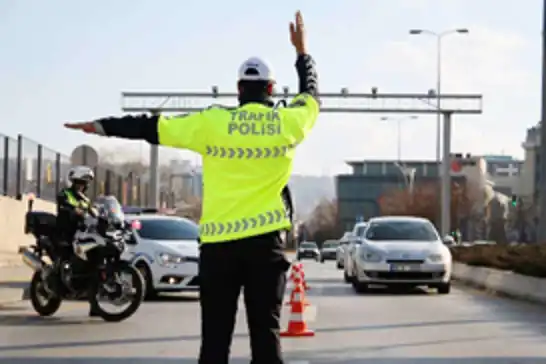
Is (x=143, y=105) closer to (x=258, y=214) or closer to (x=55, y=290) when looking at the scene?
(x=55, y=290)

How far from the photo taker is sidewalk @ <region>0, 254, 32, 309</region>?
60.0 ft

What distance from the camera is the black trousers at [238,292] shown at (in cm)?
570

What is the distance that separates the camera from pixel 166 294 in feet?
71.6

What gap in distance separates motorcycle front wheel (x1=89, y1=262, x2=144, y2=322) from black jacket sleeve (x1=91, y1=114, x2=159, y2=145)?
28.8ft

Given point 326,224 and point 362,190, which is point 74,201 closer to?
point 362,190

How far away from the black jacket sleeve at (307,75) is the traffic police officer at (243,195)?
0.57ft

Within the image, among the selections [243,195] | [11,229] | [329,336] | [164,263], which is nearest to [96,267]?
[329,336]

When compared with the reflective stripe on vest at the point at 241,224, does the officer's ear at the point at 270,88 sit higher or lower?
higher

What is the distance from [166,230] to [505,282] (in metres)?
7.08

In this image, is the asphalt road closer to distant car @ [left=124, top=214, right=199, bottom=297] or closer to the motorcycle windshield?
distant car @ [left=124, top=214, right=199, bottom=297]

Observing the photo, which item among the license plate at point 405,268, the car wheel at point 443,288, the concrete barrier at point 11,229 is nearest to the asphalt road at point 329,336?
the license plate at point 405,268

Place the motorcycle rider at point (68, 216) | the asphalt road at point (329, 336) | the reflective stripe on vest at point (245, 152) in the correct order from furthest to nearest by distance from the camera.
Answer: the motorcycle rider at point (68, 216), the asphalt road at point (329, 336), the reflective stripe on vest at point (245, 152)

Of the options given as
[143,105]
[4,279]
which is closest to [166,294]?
[4,279]

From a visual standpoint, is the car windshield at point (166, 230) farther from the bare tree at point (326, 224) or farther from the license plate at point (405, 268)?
the bare tree at point (326, 224)
